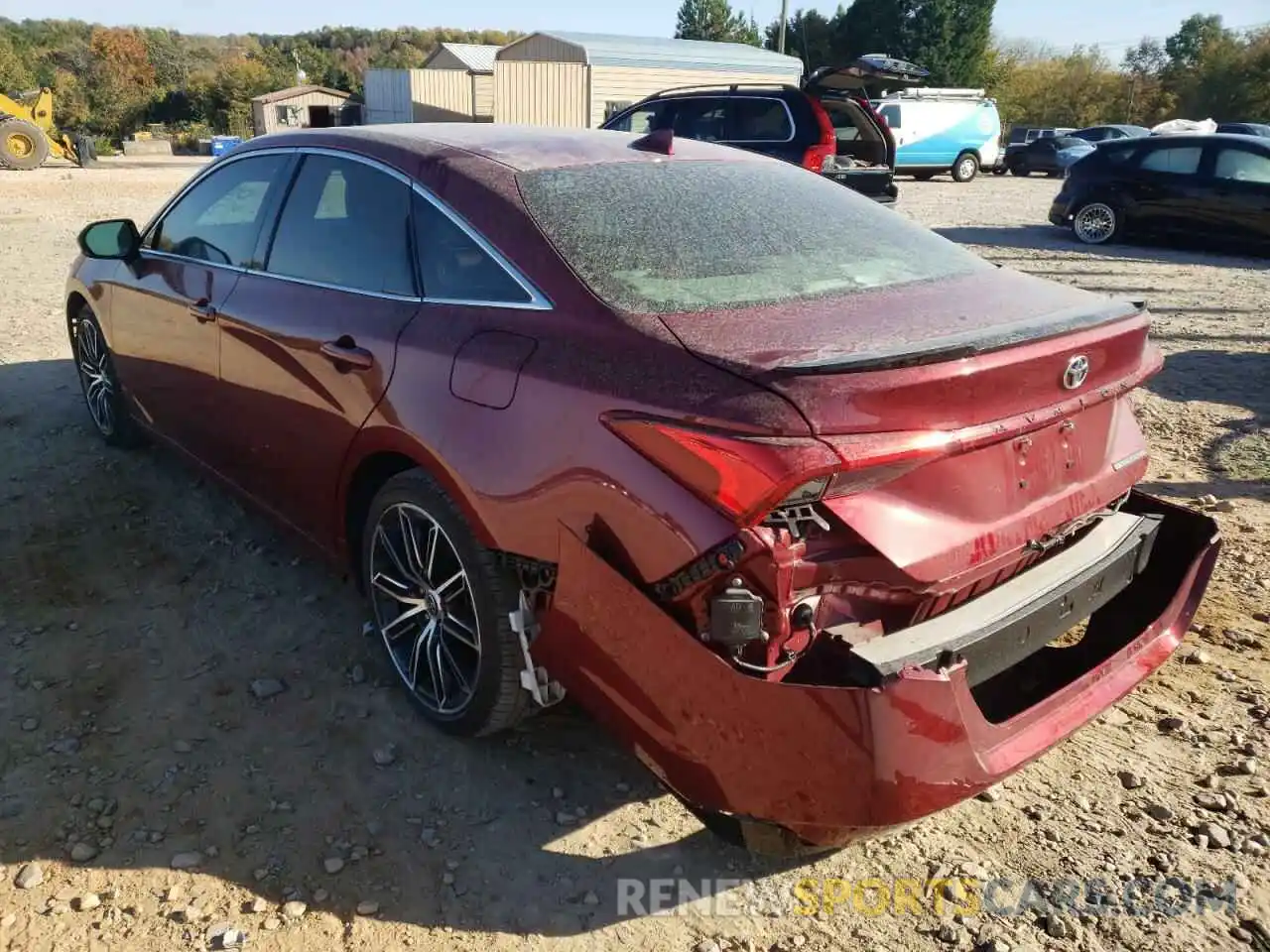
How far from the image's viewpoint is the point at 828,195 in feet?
10.5

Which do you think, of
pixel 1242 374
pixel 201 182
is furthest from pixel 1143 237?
pixel 201 182

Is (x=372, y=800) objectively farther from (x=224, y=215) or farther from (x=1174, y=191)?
(x=1174, y=191)

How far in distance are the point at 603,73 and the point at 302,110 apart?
1717 cm

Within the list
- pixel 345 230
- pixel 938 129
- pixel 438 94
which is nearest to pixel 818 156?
pixel 345 230

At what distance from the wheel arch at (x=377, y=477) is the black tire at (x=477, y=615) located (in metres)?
0.05

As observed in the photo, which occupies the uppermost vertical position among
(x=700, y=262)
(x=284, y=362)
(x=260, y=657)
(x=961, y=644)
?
(x=700, y=262)

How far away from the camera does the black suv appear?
10.8 metres

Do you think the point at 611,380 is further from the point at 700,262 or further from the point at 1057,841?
the point at 1057,841

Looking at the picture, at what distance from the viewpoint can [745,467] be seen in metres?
1.86

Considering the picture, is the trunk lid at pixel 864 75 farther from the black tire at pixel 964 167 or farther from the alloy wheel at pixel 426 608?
the black tire at pixel 964 167

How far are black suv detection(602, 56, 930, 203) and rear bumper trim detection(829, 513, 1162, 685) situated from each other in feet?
27.6

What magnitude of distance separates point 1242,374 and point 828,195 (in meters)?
4.96

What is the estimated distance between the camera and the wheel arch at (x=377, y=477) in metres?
2.48

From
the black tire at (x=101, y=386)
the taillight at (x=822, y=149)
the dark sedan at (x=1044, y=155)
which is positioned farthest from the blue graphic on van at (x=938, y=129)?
the black tire at (x=101, y=386)
